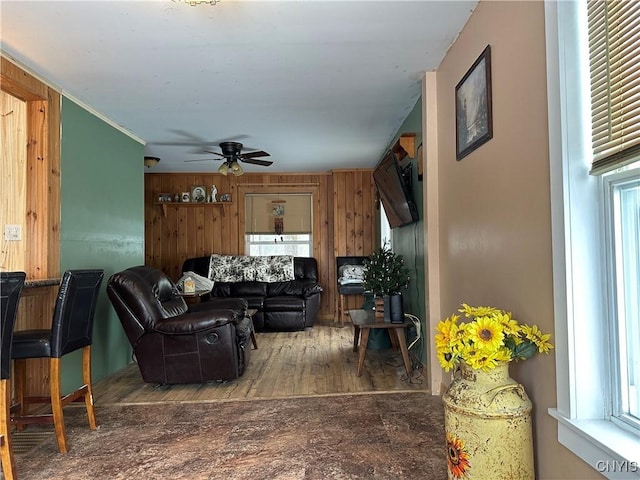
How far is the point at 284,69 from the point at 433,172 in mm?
1239

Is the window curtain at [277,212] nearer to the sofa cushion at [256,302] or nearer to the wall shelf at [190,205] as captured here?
the wall shelf at [190,205]

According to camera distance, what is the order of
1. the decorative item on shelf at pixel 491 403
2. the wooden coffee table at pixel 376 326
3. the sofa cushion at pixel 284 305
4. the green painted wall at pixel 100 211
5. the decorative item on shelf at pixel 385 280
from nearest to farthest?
the decorative item on shelf at pixel 491 403, the green painted wall at pixel 100 211, the wooden coffee table at pixel 376 326, the decorative item on shelf at pixel 385 280, the sofa cushion at pixel 284 305

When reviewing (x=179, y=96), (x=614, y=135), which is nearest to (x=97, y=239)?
(x=179, y=96)

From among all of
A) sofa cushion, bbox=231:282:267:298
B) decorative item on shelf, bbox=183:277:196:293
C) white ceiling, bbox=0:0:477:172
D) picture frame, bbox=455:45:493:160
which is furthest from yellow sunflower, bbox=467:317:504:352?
sofa cushion, bbox=231:282:267:298

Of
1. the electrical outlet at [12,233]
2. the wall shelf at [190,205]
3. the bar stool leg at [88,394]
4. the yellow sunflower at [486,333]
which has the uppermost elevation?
the wall shelf at [190,205]

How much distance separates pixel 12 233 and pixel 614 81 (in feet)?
11.1

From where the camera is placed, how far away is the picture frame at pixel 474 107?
2.01 m

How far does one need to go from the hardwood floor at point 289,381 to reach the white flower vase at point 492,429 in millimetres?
1518

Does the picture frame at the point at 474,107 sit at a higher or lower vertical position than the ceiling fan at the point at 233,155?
lower

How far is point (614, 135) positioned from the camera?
1.24 m

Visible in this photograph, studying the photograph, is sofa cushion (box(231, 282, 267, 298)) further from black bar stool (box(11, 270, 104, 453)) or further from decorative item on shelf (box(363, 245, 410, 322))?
black bar stool (box(11, 270, 104, 453))

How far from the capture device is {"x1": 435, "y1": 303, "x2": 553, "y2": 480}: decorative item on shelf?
4.81ft

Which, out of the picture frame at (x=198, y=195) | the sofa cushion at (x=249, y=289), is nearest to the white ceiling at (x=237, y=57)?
the picture frame at (x=198, y=195)

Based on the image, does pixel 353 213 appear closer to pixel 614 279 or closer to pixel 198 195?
pixel 198 195
